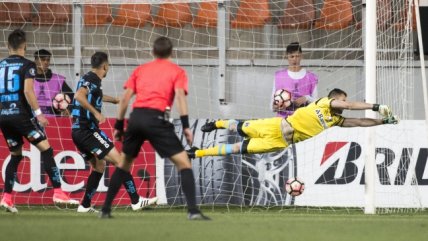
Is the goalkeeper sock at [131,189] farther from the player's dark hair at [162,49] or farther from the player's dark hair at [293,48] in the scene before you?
the player's dark hair at [162,49]

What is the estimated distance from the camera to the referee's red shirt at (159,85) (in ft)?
35.1

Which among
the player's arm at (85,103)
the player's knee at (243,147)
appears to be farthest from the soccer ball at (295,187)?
the player's arm at (85,103)

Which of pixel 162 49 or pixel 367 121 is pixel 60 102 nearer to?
pixel 367 121

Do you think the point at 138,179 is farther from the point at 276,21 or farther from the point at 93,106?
the point at 276,21

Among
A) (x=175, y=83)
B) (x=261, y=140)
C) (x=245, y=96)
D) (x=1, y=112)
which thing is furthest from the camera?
(x=245, y=96)

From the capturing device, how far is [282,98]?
51.4 ft

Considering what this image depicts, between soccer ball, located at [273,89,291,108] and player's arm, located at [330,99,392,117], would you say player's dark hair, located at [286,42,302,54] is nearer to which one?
soccer ball, located at [273,89,291,108]

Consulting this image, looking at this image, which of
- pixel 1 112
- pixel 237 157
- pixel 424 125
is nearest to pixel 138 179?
pixel 237 157

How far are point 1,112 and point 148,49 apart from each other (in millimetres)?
3992

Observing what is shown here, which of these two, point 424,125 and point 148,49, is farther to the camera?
point 148,49

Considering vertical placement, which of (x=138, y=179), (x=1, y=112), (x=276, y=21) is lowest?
(x=138, y=179)

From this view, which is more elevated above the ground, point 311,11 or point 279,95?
point 311,11

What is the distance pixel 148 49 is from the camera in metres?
17.1

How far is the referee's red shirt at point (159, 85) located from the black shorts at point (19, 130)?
3125 mm
